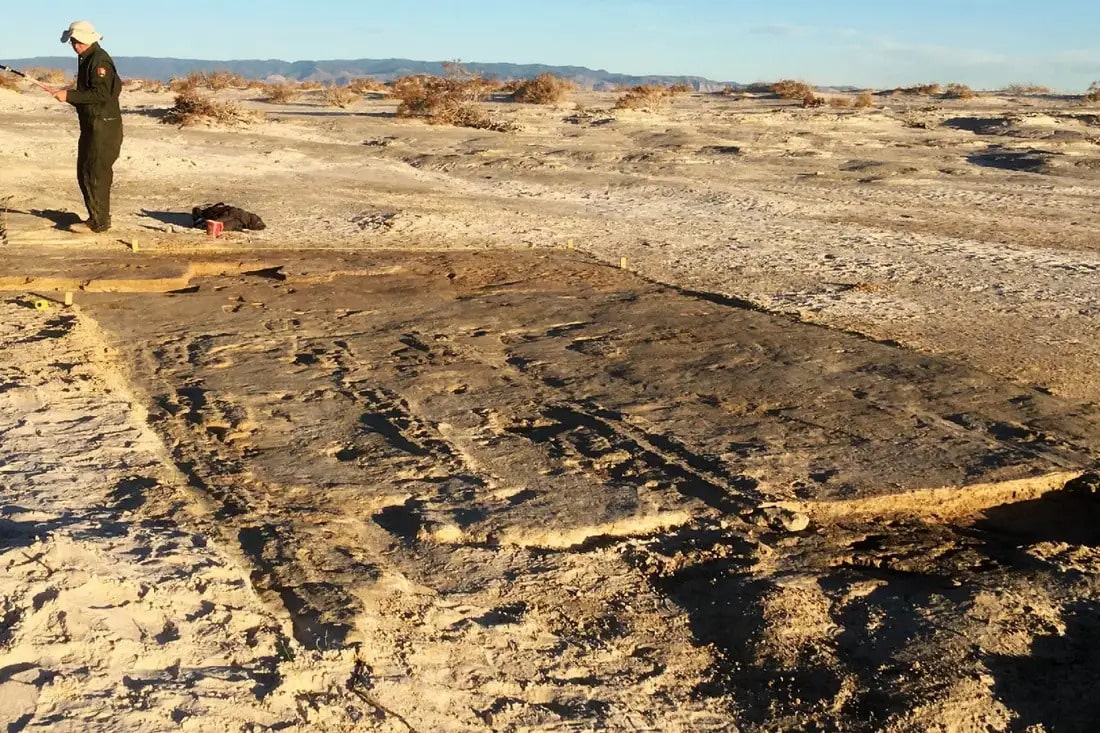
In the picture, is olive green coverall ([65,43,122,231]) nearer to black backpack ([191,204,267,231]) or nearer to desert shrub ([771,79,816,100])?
black backpack ([191,204,267,231])

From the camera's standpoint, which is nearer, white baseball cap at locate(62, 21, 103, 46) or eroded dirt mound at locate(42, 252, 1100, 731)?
eroded dirt mound at locate(42, 252, 1100, 731)

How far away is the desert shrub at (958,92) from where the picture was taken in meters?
32.2

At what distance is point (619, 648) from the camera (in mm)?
3354

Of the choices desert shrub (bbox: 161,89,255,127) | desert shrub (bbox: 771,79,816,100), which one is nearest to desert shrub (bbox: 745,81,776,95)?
desert shrub (bbox: 771,79,816,100)

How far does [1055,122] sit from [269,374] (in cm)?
2084

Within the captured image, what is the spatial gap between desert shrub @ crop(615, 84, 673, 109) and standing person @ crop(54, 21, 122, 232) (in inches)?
651

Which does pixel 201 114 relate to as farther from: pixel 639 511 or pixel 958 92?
pixel 958 92

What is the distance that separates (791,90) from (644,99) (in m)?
7.25

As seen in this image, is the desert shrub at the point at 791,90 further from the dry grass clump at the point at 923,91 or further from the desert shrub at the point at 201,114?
the desert shrub at the point at 201,114

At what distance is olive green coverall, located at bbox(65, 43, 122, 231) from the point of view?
31.2 feet

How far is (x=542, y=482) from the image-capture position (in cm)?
449

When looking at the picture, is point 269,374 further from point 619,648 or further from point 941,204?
point 941,204

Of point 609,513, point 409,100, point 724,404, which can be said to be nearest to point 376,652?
point 609,513

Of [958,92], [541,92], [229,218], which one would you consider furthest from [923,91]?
[229,218]
